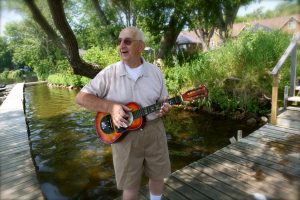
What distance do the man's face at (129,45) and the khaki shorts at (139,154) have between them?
2.05ft

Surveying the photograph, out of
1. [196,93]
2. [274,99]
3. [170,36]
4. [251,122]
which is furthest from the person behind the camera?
[170,36]

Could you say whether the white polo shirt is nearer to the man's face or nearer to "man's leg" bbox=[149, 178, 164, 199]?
the man's face

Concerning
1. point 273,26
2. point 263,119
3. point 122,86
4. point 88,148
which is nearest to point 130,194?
point 122,86

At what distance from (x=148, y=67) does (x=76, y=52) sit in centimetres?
465

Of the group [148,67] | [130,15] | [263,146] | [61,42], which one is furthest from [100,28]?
[148,67]

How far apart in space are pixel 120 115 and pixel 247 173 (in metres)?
2.34

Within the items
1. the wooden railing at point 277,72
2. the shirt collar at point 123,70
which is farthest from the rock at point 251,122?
the shirt collar at point 123,70

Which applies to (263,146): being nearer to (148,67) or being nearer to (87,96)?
(148,67)

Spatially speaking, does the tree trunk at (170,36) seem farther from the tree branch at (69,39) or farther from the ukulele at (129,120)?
the ukulele at (129,120)

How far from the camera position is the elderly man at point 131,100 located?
2.30 meters

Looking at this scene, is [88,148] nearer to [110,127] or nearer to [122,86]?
[110,127]

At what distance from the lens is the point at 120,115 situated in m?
2.20

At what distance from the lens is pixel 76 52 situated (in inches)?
261

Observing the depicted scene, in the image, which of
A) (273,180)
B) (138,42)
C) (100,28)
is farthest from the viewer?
(100,28)
